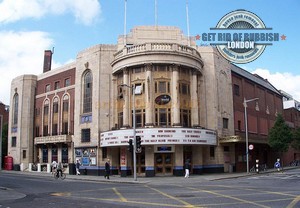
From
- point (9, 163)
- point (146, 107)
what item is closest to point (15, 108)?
point (9, 163)

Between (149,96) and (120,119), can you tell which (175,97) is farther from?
(120,119)

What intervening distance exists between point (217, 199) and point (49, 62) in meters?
50.5

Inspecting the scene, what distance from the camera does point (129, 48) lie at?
39188 mm

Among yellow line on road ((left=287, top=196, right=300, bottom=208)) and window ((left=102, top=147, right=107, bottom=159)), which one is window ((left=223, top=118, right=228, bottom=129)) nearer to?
window ((left=102, top=147, right=107, bottom=159))

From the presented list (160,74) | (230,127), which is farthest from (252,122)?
(160,74)

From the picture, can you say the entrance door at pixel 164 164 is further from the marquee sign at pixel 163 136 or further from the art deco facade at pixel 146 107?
the marquee sign at pixel 163 136

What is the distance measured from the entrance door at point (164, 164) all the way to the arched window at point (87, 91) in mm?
11445

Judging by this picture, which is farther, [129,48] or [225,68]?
[225,68]

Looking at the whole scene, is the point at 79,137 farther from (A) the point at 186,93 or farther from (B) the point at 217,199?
(B) the point at 217,199

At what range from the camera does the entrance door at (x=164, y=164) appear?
121ft

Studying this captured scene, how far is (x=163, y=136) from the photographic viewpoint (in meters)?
35.3

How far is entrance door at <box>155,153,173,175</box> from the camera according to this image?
3703 cm

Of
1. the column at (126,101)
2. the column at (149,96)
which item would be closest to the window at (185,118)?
the column at (149,96)

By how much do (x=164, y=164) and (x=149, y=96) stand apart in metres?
7.43
